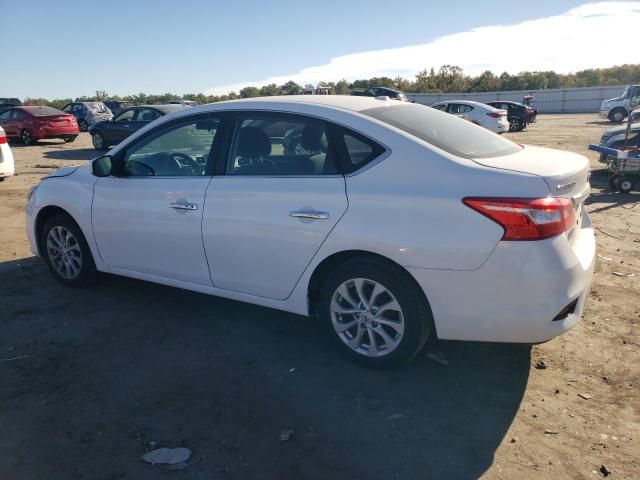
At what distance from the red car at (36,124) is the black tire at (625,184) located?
18.2m

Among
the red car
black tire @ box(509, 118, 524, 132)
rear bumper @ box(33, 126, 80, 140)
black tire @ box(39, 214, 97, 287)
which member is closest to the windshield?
the red car

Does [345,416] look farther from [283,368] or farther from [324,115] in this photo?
[324,115]

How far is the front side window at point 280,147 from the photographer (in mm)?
3539

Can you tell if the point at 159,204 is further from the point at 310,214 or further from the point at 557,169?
the point at 557,169

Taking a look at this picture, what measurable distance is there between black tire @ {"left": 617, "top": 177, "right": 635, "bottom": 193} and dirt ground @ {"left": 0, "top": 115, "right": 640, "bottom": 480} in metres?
5.54

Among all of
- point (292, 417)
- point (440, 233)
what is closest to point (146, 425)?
point (292, 417)

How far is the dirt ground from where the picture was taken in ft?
8.79

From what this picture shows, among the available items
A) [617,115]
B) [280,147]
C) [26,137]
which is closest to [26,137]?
[26,137]

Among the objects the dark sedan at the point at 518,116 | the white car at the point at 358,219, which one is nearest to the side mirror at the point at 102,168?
the white car at the point at 358,219

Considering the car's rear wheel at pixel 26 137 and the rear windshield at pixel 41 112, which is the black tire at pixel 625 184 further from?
the car's rear wheel at pixel 26 137

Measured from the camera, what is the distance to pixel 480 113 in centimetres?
2186

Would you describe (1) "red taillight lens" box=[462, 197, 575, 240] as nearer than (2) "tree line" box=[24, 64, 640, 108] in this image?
Yes

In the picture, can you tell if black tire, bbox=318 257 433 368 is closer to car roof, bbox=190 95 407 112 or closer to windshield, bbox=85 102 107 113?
car roof, bbox=190 95 407 112

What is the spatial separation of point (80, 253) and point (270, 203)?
2.28 m
